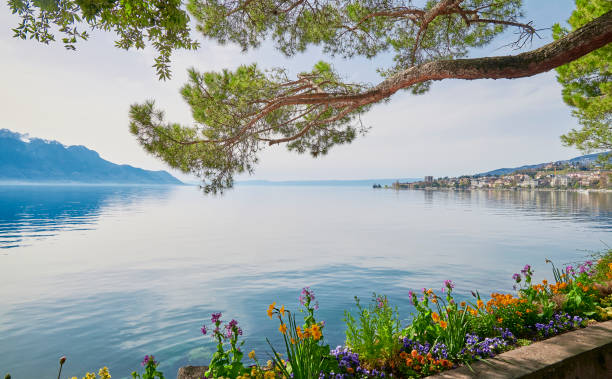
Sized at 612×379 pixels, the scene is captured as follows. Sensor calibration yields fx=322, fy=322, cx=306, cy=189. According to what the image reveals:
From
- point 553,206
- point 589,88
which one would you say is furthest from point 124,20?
point 553,206

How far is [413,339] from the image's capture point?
2.97 m

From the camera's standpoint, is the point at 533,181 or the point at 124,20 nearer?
the point at 124,20

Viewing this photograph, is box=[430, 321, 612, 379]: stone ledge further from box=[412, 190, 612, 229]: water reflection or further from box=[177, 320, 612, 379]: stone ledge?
box=[412, 190, 612, 229]: water reflection

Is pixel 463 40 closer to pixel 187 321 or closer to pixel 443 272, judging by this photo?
pixel 443 272

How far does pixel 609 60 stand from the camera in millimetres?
8727

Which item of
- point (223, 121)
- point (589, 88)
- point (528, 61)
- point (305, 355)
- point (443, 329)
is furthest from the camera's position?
point (589, 88)

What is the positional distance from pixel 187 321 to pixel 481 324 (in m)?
6.08

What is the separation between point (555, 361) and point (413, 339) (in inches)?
41.5

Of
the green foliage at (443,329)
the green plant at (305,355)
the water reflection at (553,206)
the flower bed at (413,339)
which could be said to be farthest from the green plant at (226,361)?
the water reflection at (553,206)

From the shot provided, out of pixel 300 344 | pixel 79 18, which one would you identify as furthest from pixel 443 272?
pixel 79 18

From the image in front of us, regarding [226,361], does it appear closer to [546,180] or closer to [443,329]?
[443,329]

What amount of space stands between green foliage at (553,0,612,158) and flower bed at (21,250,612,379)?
28.4ft

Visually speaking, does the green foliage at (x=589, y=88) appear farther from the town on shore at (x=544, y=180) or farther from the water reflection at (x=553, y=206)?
the town on shore at (x=544, y=180)

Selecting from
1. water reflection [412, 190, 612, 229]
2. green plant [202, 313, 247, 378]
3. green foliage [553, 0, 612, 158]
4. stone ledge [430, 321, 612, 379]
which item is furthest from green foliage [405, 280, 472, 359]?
water reflection [412, 190, 612, 229]
